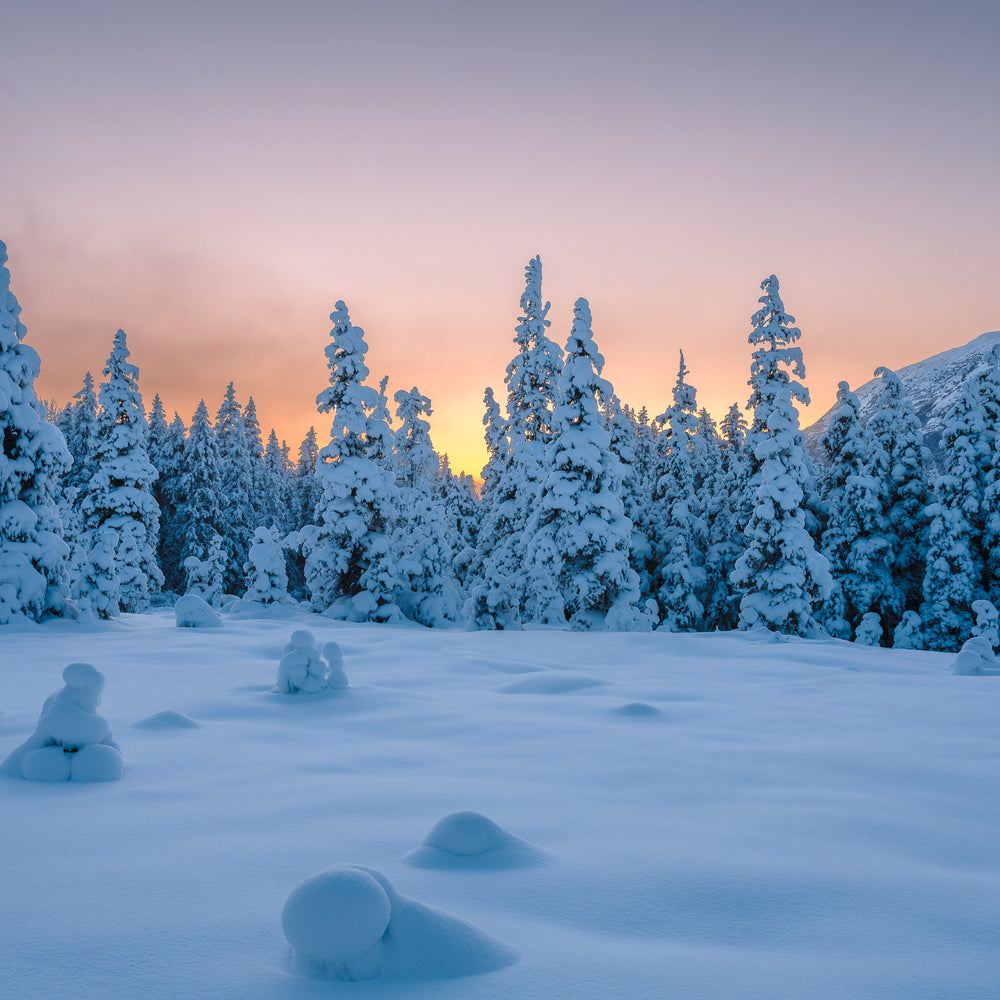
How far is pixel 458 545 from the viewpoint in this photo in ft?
107

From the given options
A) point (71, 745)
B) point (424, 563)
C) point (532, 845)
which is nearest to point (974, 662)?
point (532, 845)

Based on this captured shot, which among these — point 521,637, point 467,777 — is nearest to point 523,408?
point 521,637

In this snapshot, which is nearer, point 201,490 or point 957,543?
point 957,543

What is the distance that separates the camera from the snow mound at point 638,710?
604 cm

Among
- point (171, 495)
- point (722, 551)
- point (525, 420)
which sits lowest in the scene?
point (722, 551)

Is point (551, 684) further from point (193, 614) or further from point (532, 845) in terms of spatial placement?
point (193, 614)

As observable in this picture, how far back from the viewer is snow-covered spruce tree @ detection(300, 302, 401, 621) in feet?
69.4

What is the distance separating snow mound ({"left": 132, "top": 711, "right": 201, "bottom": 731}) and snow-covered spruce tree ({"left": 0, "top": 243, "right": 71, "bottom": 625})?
10.5 m

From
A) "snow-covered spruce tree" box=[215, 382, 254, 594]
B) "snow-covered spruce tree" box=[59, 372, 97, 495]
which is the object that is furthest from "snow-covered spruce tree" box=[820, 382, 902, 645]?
"snow-covered spruce tree" box=[59, 372, 97, 495]

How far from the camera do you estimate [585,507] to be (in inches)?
775

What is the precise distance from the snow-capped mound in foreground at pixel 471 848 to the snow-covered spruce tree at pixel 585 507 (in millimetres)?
16598

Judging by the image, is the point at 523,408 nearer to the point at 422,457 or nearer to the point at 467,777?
the point at 422,457

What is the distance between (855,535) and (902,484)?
322 centimetres

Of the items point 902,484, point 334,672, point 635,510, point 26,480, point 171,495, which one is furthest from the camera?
point 171,495
